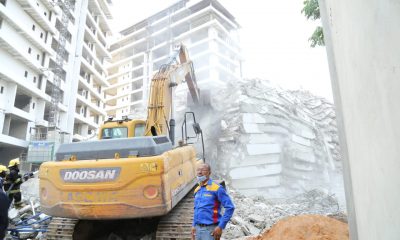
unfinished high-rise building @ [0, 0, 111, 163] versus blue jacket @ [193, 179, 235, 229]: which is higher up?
unfinished high-rise building @ [0, 0, 111, 163]

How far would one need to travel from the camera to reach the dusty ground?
4.45m

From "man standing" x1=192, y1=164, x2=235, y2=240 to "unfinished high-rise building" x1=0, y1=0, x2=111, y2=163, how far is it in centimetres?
2385

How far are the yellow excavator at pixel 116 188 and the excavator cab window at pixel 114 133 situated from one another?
1312 mm

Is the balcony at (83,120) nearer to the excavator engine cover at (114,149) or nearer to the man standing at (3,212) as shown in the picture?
the excavator engine cover at (114,149)

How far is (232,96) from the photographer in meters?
16.9

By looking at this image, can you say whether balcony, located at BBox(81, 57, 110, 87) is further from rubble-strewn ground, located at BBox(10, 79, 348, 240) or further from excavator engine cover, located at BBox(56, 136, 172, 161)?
excavator engine cover, located at BBox(56, 136, 172, 161)

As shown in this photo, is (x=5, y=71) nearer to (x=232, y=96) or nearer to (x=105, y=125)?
(x=232, y=96)

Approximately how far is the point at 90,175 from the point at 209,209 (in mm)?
1851

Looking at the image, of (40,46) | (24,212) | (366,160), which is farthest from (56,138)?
(366,160)

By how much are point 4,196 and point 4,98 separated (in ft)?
80.4

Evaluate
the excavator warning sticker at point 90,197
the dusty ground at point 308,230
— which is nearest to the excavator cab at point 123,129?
the excavator warning sticker at point 90,197

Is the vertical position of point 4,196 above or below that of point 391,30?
below

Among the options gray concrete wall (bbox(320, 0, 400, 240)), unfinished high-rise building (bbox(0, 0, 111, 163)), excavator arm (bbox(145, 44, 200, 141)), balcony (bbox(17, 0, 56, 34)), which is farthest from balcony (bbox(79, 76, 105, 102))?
gray concrete wall (bbox(320, 0, 400, 240))

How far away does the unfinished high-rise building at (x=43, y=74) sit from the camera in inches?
945
